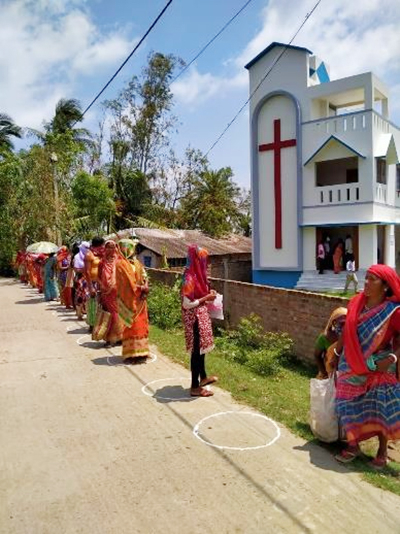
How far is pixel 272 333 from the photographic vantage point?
302 inches

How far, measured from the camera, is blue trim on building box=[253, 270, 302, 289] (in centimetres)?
1964

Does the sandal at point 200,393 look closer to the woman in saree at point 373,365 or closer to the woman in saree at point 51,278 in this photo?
the woman in saree at point 373,365

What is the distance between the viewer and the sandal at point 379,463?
12.5 feet

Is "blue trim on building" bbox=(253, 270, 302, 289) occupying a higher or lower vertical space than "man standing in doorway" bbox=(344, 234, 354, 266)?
lower

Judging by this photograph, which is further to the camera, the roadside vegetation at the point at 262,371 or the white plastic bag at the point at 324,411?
the roadside vegetation at the point at 262,371

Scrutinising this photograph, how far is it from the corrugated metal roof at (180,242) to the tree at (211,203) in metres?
2.78

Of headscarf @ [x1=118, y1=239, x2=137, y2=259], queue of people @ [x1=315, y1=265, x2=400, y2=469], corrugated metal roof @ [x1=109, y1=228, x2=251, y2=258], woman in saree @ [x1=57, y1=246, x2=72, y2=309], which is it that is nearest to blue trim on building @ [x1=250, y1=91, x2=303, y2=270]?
corrugated metal roof @ [x1=109, y1=228, x2=251, y2=258]

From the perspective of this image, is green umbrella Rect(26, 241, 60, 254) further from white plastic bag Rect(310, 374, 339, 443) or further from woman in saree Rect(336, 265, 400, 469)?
woman in saree Rect(336, 265, 400, 469)

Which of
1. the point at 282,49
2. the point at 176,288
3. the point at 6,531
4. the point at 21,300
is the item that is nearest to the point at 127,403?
the point at 6,531

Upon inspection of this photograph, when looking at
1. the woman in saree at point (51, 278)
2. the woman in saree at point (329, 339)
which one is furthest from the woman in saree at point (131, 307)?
the woman in saree at point (51, 278)

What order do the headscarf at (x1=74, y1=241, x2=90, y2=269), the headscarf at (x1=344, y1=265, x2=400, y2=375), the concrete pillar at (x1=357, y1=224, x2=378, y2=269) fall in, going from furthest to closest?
the concrete pillar at (x1=357, y1=224, x2=378, y2=269), the headscarf at (x1=74, y1=241, x2=90, y2=269), the headscarf at (x1=344, y1=265, x2=400, y2=375)

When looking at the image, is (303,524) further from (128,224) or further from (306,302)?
(128,224)

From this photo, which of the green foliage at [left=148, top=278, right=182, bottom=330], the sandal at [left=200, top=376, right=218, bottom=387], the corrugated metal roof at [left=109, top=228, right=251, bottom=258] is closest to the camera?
the sandal at [left=200, top=376, right=218, bottom=387]

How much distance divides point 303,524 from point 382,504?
0.61 m
